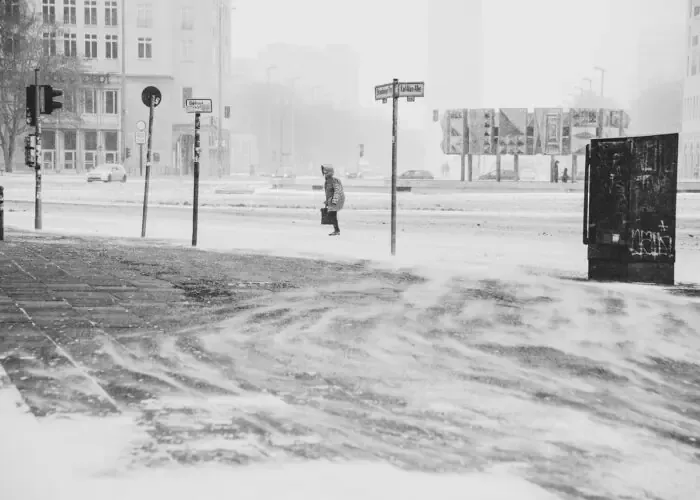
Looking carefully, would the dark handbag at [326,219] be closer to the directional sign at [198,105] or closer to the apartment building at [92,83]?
the directional sign at [198,105]

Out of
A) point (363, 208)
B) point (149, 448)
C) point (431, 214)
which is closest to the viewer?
→ point (149, 448)

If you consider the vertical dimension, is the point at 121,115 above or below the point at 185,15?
below

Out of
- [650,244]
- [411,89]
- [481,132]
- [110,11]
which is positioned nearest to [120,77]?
[110,11]

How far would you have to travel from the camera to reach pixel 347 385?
6598mm

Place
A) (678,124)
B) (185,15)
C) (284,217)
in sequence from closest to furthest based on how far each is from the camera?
(284,217) → (185,15) → (678,124)

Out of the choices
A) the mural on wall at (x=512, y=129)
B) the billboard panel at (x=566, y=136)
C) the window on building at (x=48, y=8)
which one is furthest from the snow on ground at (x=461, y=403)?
the window on building at (x=48, y=8)

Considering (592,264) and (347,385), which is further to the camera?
(592,264)

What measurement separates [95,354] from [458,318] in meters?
3.37

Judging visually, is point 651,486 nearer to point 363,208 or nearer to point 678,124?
point 363,208

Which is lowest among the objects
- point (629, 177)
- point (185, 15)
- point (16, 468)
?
point (16, 468)

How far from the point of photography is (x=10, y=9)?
73000 mm

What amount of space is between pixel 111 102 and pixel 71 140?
4246 mm

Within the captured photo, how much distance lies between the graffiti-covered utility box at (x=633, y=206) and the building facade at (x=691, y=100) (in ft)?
245

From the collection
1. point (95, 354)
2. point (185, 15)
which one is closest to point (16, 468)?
point (95, 354)
